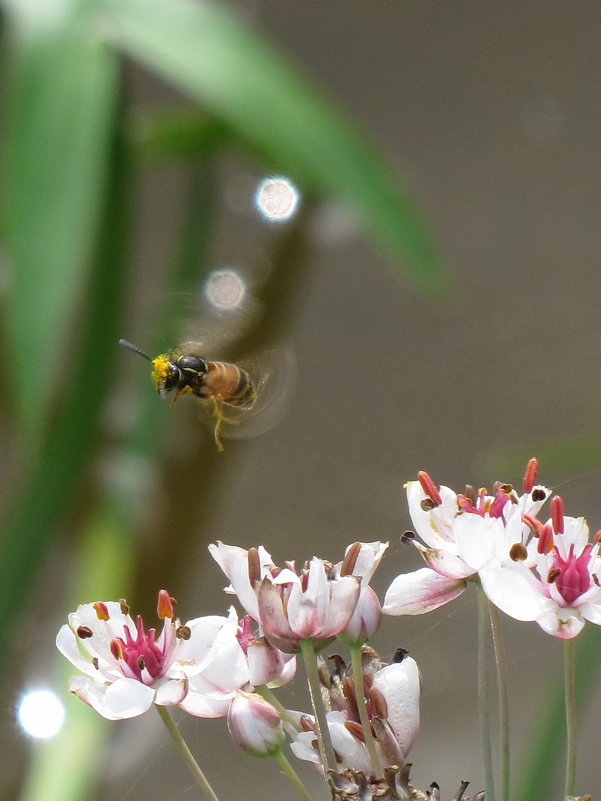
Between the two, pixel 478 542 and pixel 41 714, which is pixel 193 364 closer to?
pixel 478 542

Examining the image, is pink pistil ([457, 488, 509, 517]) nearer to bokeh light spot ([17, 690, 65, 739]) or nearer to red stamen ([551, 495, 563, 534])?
red stamen ([551, 495, 563, 534])

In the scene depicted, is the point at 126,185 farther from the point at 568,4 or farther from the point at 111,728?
the point at 568,4

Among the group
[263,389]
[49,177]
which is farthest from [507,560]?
[49,177]

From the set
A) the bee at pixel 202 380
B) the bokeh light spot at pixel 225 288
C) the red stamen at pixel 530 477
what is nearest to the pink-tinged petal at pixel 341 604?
the red stamen at pixel 530 477

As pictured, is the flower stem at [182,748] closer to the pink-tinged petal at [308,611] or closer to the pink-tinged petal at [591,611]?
the pink-tinged petal at [308,611]

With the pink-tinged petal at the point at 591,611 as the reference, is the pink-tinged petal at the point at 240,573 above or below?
above

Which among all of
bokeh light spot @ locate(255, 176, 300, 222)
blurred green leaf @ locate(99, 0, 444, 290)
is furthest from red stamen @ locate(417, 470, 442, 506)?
bokeh light spot @ locate(255, 176, 300, 222)
